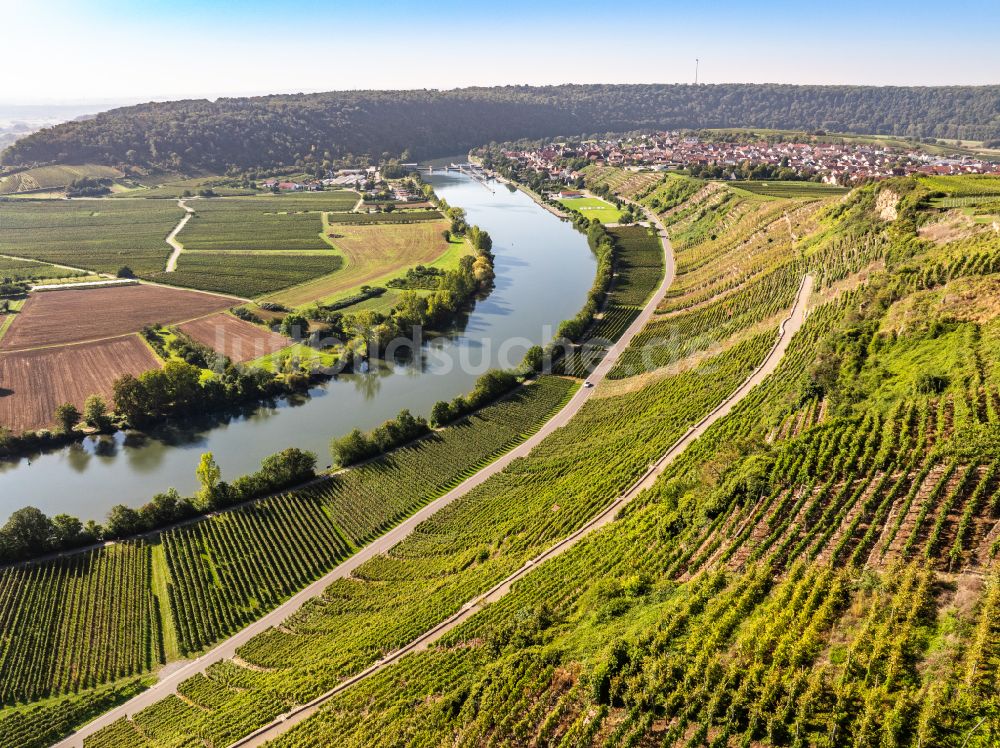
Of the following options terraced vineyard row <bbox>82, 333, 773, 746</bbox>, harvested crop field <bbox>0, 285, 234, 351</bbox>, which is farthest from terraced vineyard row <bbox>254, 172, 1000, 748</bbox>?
harvested crop field <bbox>0, 285, 234, 351</bbox>

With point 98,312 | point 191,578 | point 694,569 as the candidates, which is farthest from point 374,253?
point 694,569

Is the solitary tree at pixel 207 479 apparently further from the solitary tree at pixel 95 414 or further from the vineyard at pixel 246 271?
the vineyard at pixel 246 271

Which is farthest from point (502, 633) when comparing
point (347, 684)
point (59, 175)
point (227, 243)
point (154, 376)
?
point (59, 175)

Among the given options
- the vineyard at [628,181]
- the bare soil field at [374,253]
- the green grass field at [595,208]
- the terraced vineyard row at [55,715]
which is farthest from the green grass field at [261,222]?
the terraced vineyard row at [55,715]

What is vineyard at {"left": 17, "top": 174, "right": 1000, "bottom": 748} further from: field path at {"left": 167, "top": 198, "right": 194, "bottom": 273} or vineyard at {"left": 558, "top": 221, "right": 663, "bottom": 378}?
field path at {"left": 167, "top": 198, "right": 194, "bottom": 273}

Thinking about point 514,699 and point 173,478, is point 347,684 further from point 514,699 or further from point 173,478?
point 173,478
